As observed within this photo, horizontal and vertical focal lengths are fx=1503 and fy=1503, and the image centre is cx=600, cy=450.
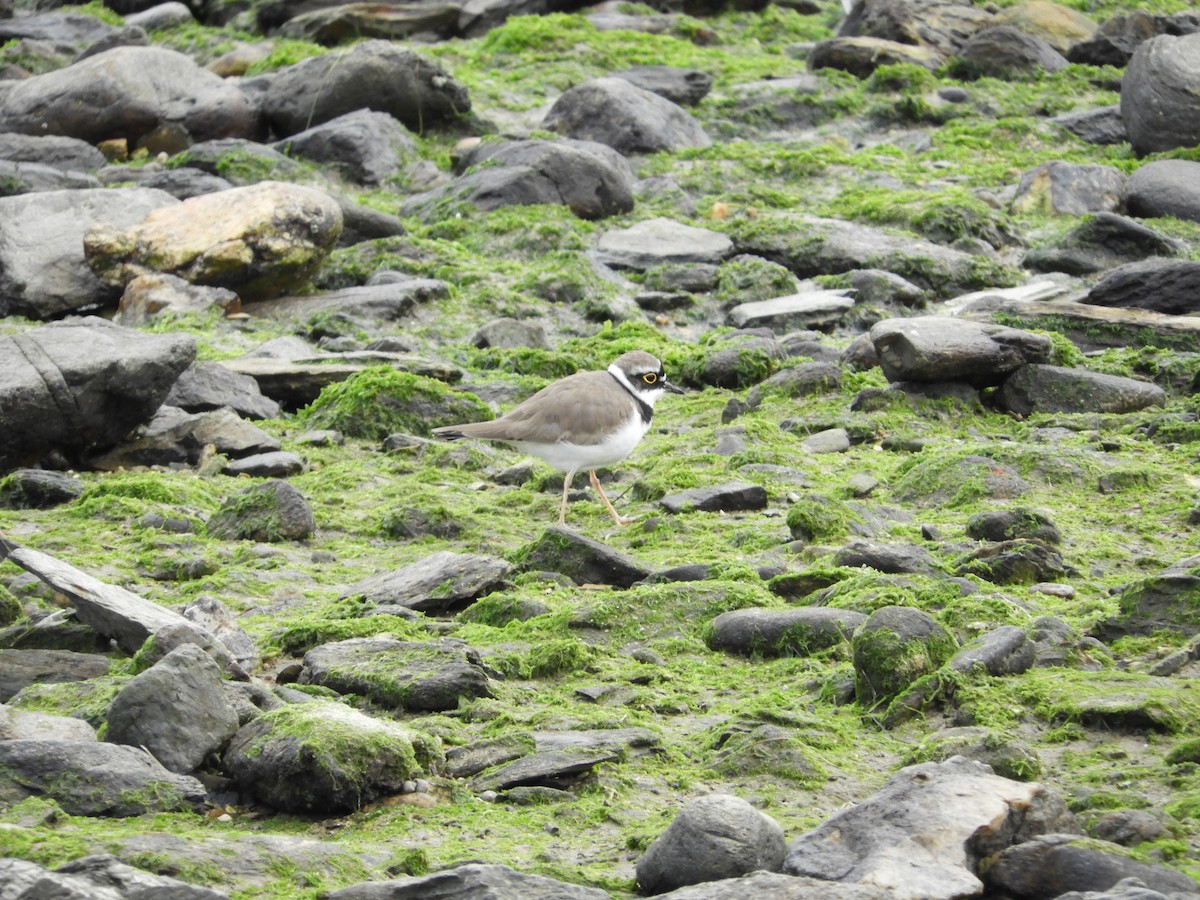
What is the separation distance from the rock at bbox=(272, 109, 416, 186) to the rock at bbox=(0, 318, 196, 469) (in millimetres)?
7487

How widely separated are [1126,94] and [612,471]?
10.3 m

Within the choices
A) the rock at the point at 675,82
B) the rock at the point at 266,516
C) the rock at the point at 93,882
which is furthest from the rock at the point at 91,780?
the rock at the point at 675,82

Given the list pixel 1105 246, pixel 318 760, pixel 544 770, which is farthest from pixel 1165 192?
pixel 318 760

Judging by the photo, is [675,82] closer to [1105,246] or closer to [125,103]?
[125,103]

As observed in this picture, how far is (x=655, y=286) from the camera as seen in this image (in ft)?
50.4

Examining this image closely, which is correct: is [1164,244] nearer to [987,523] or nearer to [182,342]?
[987,523]

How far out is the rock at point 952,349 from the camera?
37.3ft

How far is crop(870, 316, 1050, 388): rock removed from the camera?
1138cm

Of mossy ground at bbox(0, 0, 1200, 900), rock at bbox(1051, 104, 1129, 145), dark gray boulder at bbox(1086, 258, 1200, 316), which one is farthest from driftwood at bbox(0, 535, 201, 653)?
rock at bbox(1051, 104, 1129, 145)

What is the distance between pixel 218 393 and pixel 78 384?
1755mm

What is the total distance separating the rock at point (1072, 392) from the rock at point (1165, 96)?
7.09 metres

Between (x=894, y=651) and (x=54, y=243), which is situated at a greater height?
(x=894, y=651)

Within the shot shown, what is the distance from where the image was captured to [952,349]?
11375 millimetres

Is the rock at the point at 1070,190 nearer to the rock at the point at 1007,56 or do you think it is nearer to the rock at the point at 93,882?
the rock at the point at 1007,56
